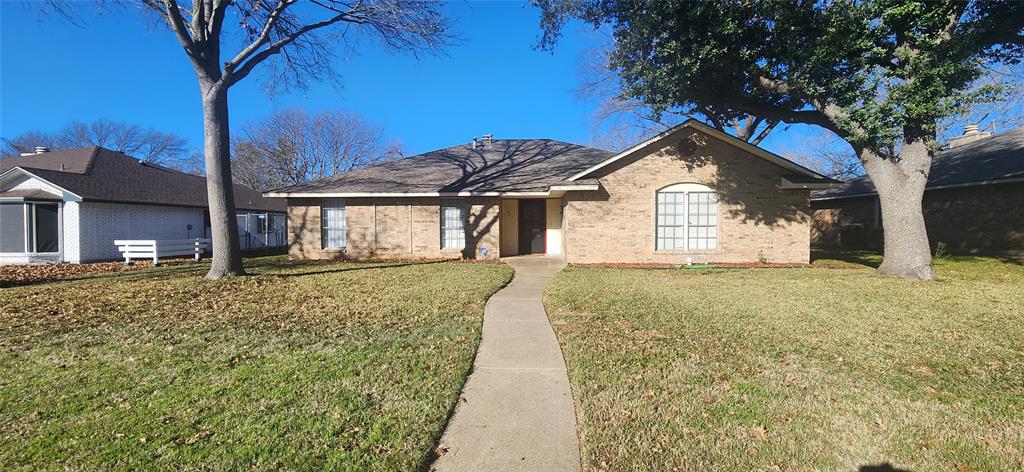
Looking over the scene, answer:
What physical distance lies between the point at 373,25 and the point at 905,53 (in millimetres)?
13694

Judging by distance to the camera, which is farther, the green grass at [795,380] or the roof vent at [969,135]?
the roof vent at [969,135]

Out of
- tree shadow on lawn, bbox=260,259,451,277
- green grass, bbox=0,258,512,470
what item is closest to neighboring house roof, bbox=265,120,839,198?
tree shadow on lawn, bbox=260,259,451,277

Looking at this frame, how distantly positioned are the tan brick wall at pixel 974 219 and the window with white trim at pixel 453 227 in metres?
18.8

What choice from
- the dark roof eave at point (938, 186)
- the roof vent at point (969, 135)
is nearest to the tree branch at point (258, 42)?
the dark roof eave at point (938, 186)

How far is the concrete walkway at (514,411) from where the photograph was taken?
2789 millimetres

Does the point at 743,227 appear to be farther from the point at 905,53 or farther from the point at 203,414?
the point at 203,414

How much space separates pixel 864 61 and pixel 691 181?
16.3 feet

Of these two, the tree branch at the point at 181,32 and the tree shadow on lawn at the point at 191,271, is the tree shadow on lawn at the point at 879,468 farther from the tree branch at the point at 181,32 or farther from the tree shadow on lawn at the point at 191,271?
the tree branch at the point at 181,32

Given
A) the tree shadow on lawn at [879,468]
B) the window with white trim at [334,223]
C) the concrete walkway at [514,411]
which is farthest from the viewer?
the window with white trim at [334,223]

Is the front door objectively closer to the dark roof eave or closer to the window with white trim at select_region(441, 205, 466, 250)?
the window with white trim at select_region(441, 205, 466, 250)

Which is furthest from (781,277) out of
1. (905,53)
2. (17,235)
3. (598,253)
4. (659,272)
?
(17,235)

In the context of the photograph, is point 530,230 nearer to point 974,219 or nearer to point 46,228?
point 46,228

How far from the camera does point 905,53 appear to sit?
405 inches

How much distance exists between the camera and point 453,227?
1573 centimetres
